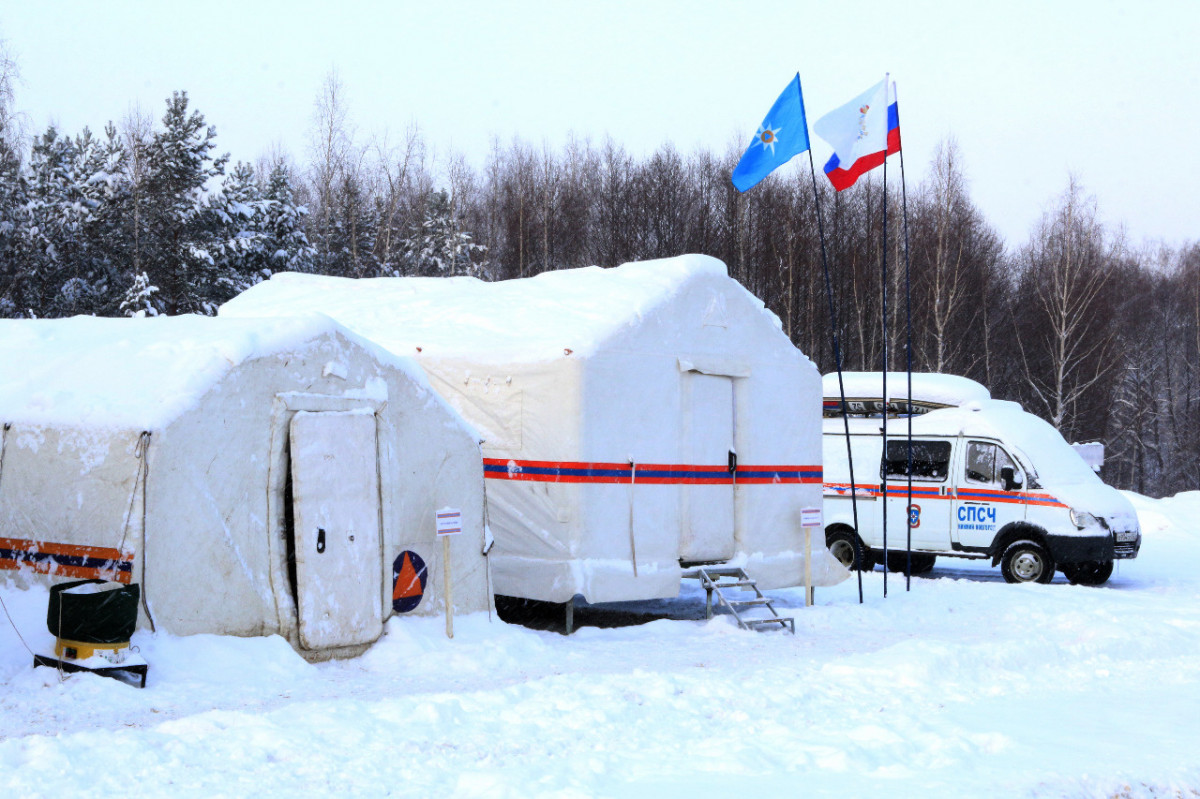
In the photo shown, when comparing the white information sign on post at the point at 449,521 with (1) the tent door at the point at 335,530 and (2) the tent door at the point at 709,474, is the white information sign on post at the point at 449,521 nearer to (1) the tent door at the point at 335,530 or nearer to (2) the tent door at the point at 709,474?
(1) the tent door at the point at 335,530

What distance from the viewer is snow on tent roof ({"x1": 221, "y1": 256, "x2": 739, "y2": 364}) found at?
11.4m

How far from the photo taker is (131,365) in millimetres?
8672

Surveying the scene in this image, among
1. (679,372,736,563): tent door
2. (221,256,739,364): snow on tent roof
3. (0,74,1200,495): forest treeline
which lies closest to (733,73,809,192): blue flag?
(221,256,739,364): snow on tent roof

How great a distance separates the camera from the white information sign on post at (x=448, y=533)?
30.8ft

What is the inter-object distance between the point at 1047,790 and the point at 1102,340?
41.0 metres

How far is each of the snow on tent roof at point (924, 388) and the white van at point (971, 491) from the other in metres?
0.02

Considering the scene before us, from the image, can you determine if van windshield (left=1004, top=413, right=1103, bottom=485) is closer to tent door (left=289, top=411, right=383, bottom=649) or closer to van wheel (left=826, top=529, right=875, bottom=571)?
van wheel (left=826, top=529, right=875, bottom=571)

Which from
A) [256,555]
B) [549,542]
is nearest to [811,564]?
[549,542]

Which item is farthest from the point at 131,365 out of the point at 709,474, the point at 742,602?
the point at 742,602

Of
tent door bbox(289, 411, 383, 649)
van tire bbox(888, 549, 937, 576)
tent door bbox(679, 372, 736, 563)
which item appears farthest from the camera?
van tire bbox(888, 549, 937, 576)

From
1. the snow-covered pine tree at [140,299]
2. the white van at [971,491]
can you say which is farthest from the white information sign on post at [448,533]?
the snow-covered pine tree at [140,299]

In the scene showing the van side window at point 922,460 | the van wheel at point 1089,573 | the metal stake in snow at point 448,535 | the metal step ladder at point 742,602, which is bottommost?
the van wheel at point 1089,573

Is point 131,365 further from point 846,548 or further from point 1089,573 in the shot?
point 1089,573

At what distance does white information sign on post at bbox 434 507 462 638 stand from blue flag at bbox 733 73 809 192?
16.8 ft
